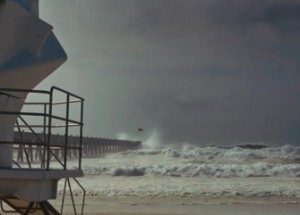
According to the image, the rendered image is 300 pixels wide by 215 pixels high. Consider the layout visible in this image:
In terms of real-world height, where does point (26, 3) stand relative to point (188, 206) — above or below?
above

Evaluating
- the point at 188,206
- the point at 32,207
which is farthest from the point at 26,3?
the point at 188,206

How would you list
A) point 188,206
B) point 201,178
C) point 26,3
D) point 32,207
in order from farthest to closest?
1. point 201,178
2. point 188,206
3. point 32,207
4. point 26,3

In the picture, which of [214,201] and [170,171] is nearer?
[214,201]

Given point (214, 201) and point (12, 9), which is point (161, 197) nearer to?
point (214, 201)

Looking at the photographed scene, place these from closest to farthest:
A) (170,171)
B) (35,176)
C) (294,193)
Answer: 1. (35,176)
2. (294,193)
3. (170,171)

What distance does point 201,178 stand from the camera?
41094mm

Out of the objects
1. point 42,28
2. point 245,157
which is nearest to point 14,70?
point 42,28

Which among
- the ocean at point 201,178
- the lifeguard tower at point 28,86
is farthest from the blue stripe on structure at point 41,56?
the ocean at point 201,178

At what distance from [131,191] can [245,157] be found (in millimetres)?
39723

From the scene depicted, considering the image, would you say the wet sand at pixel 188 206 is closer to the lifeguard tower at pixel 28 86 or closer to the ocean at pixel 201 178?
the ocean at pixel 201 178

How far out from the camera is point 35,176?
303 inches

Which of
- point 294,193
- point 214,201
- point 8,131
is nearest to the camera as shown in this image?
point 8,131

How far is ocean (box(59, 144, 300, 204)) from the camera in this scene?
2832cm

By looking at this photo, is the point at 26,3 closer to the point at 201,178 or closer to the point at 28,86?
the point at 28,86
